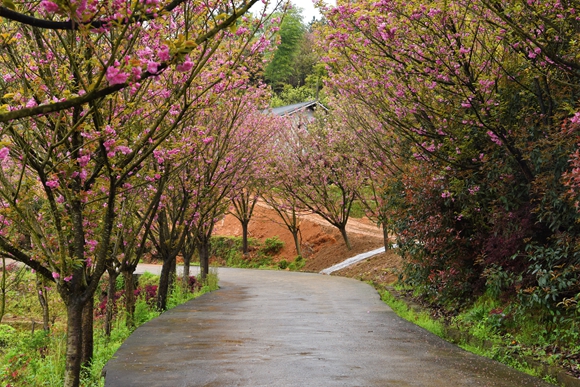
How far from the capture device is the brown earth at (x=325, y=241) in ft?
72.0

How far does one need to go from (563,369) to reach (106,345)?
7113 millimetres

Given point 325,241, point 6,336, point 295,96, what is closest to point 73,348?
point 6,336

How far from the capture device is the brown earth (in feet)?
72.0

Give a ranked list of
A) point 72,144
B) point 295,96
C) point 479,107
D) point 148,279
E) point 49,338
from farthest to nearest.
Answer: point 295,96 < point 148,279 < point 49,338 < point 479,107 < point 72,144

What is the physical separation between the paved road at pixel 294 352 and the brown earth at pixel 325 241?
8.05 m

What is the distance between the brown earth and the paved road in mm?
8051

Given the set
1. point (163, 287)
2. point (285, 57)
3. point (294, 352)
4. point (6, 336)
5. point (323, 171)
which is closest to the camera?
point (294, 352)

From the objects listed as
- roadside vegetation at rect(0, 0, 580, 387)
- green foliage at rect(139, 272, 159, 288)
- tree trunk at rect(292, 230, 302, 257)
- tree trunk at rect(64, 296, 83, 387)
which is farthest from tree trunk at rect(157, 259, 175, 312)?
tree trunk at rect(292, 230, 302, 257)

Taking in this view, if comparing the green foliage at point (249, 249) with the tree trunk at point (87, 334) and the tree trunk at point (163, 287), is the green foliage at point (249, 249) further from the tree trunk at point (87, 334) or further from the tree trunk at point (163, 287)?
the tree trunk at point (87, 334)

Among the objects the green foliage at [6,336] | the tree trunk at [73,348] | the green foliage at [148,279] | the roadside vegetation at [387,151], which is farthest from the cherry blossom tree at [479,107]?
the green foliage at [148,279]

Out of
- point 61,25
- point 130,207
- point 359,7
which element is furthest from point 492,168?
point 61,25

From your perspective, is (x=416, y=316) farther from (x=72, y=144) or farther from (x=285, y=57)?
(x=285, y=57)

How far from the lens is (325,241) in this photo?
30.8m

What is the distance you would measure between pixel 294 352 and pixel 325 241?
22845 millimetres
